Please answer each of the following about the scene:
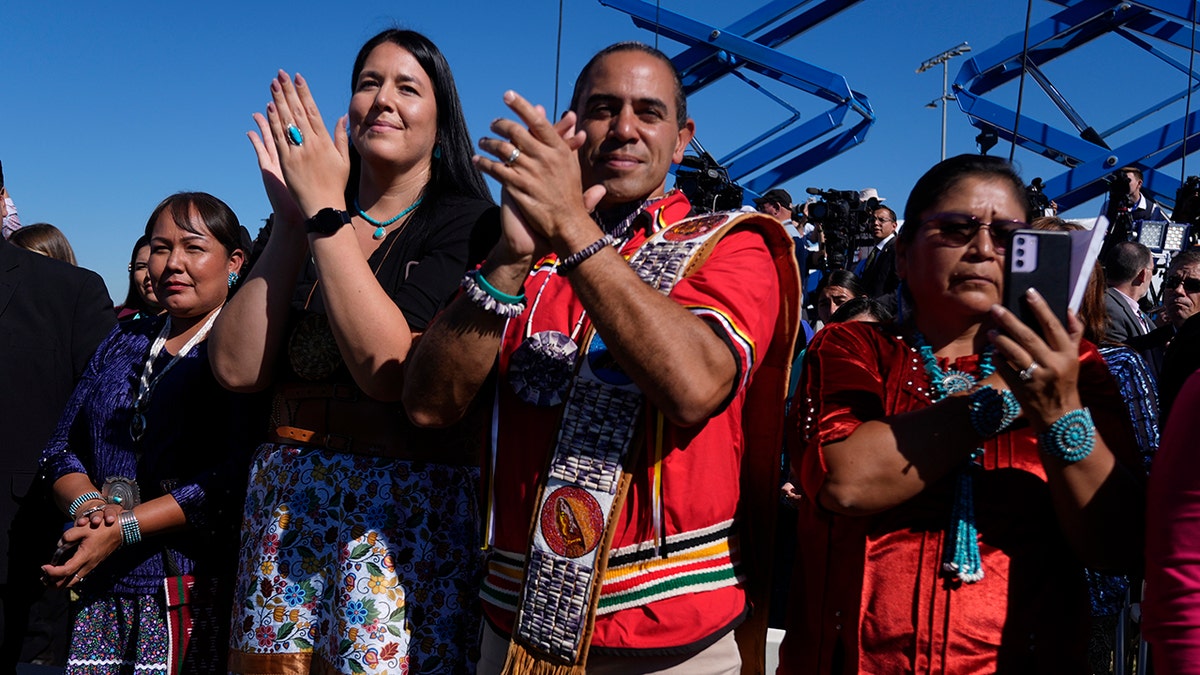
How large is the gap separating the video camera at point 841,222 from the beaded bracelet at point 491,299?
5.75m

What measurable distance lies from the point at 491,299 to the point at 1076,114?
13272 mm

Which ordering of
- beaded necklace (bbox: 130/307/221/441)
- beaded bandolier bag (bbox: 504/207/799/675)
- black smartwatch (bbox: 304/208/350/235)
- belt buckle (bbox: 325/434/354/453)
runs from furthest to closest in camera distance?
beaded necklace (bbox: 130/307/221/441)
belt buckle (bbox: 325/434/354/453)
black smartwatch (bbox: 304/208/350/235)
beaded bandolier bag (bbox: 504/207/799/675)

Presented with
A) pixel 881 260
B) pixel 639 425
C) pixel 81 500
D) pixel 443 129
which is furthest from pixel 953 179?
pixel 881 260

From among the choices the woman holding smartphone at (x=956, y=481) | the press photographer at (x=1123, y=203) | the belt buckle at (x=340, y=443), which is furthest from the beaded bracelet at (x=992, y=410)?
the press photographer at (x=1123, y=203)

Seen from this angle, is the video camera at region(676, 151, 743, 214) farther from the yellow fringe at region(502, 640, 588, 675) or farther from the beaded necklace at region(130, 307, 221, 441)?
the yellow fringe at region(502, 640, 588, 675)

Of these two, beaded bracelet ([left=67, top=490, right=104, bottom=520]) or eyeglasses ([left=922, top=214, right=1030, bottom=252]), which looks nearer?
eyeglasses ([left=922, top=214, right=1030, bottom=252])

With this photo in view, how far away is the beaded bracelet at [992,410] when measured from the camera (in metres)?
1.68

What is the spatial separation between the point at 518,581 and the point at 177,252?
157 cm

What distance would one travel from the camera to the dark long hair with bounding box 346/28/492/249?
7.57ft

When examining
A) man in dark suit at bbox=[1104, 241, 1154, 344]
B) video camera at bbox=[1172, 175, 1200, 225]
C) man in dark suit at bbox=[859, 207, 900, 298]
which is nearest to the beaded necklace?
man in dark suit at bbox=[859, 207, 900, 298]

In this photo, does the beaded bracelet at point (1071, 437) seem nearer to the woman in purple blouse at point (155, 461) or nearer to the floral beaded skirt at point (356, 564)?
the floral beaded skirt at point (356, 564)

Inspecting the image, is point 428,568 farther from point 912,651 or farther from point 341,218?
point 912,651

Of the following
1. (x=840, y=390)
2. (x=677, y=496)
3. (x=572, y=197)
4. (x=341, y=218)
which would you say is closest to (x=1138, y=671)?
(x=840, y=390)

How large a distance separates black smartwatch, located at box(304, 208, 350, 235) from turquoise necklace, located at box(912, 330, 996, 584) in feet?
3.64
